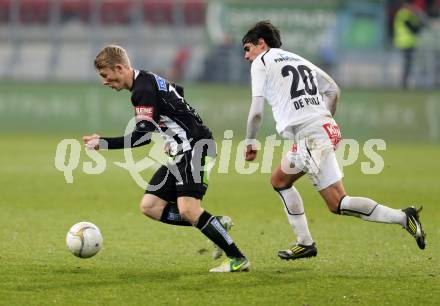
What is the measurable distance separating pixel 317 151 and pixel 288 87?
60cm

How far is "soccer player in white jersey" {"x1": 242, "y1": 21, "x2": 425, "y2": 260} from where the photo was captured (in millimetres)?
7934

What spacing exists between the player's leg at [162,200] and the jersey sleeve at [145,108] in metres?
0.59

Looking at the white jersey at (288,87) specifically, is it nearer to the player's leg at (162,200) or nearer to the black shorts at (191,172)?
the black shorts at (191,172)

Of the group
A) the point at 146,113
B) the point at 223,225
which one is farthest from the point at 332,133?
the point at 146,113

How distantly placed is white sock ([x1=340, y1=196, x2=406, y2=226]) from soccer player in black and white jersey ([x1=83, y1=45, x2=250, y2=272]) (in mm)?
986

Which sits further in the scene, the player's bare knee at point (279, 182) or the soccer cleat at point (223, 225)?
the player's bare knee at point (279, 182)

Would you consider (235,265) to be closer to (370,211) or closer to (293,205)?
(293,205)

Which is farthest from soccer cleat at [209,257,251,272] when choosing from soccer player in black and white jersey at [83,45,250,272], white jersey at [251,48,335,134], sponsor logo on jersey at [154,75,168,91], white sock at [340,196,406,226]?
sponsor logo on jersey at [154,75,168,91]

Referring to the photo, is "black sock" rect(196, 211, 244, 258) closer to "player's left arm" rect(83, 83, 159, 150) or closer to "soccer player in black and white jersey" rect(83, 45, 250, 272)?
"soccer player in black and white jersey" rect(83, 45, 250, 272)

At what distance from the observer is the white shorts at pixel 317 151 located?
796cm

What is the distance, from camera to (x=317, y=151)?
26.3ft

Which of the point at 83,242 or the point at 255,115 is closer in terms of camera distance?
the point at 255,115

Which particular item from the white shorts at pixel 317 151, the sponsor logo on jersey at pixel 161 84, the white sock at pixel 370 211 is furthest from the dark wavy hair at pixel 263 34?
the white sock at pixel 370 211

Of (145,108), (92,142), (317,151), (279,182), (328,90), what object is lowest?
(279,182)
